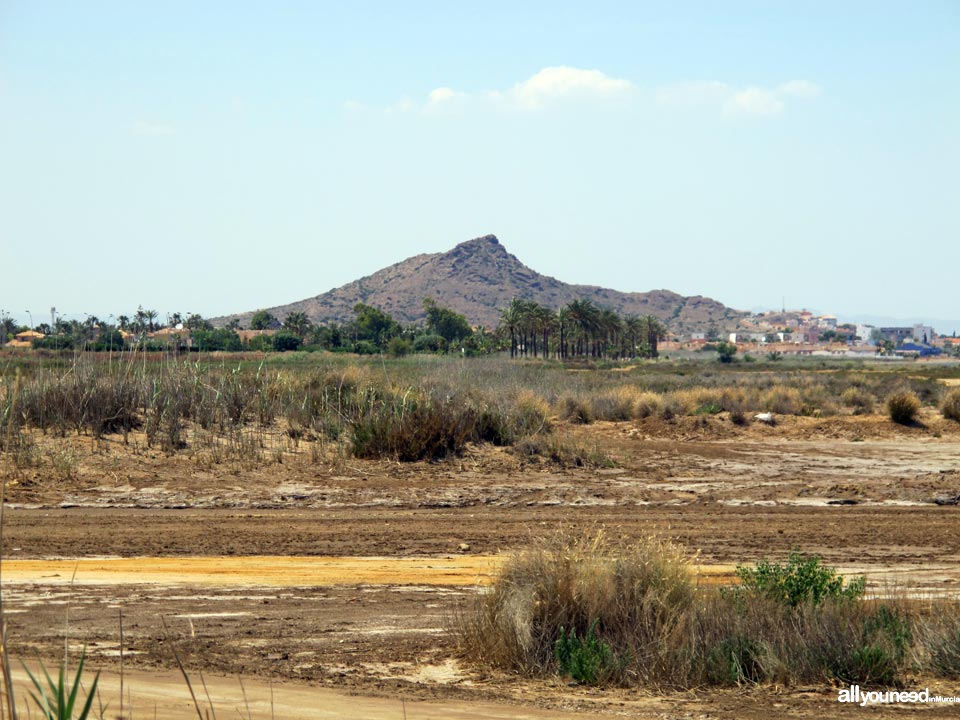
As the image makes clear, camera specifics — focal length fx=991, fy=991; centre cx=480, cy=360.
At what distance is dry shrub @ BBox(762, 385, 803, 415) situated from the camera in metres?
39.0

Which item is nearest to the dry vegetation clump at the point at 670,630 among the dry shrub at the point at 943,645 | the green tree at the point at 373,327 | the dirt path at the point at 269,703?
the dry shrub at the point at 943,645

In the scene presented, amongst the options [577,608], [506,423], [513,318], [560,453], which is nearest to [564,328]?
[513,318]

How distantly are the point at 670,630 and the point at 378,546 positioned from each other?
22.1ft

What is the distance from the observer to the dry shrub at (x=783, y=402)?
3900 cm

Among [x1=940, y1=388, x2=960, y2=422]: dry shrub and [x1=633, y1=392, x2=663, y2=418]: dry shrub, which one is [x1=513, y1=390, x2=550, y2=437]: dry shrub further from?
[x1=940, y1=388, x2=960, y2=422]: dry shrub

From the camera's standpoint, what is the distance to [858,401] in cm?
4150

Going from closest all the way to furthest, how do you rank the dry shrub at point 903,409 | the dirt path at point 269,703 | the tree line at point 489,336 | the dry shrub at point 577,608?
the dirt path at point 269,703 < the dry shrub at point 577,608 < the dry shrub at point 903,409 < the tree line at point 489,336

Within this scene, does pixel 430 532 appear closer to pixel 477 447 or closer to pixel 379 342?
pixel 477 447

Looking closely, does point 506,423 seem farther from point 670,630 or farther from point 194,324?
point 194,324

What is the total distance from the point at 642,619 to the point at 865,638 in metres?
2.27

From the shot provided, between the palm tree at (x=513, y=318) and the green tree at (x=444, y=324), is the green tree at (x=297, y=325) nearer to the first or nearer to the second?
the green tree at (x=444, y=324)

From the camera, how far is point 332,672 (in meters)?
9.65

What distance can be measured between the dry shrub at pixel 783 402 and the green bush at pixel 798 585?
1117 inches

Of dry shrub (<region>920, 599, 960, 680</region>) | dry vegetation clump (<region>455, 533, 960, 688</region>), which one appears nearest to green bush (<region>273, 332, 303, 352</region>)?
dry vegetation clump (<region>455, 533, 960, 688</region>)
